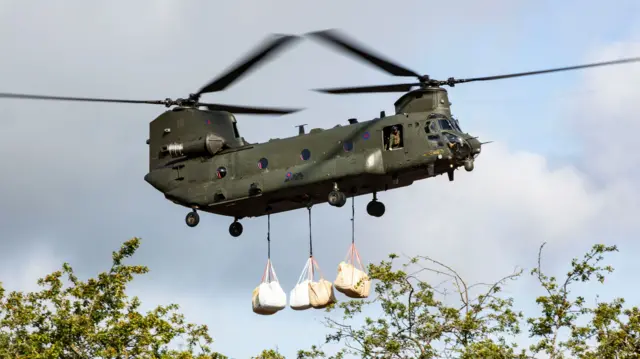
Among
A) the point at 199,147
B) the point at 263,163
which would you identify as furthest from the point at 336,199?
the point at 199,147

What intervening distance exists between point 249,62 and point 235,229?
6105 mm

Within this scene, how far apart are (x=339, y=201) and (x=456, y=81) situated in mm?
5232

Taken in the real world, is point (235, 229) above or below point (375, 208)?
above

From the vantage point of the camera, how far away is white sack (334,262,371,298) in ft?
133

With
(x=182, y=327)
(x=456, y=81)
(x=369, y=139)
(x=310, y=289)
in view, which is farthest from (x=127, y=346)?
(x=456, y=81)

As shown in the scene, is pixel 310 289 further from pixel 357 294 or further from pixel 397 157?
pixel 397 157

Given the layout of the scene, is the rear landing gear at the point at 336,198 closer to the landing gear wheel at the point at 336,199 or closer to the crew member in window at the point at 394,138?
the landing gear wheel at the point at 336,199

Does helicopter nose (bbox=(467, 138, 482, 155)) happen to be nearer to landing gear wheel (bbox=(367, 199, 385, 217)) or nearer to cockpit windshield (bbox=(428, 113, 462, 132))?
cockpit windshield (bbox=(428, 113, 462, 132))

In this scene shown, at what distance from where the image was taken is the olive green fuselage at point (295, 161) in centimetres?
4262

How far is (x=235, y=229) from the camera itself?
46562 mm

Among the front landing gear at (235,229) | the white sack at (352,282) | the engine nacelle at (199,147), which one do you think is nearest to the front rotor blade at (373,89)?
the white sack at (352,282)

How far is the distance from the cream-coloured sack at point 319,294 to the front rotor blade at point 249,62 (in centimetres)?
695

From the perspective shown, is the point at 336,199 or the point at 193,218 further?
the point at 193,218

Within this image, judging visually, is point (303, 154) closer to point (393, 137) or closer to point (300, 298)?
point (393, 137)
